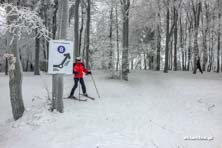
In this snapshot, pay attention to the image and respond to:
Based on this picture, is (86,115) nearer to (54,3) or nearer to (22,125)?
(22,125)

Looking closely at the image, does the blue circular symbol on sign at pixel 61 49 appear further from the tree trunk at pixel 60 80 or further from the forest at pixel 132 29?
the forest at pixel 132 29

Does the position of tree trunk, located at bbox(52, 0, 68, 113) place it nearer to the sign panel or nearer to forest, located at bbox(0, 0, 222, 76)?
the sign panel

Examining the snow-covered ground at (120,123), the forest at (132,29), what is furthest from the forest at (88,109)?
the forest at (132,29)

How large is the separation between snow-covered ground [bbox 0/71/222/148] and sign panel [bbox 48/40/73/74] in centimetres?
130

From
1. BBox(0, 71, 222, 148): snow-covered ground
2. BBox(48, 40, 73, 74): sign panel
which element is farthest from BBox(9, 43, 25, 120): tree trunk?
BBox(48, 40, 73, 74): sign panel

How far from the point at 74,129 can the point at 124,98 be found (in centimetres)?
389

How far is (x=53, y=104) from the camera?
7227 millimetres

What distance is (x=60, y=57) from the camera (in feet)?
23.8

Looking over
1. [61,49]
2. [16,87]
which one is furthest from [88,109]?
[16,87]

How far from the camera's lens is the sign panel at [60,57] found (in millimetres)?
7137

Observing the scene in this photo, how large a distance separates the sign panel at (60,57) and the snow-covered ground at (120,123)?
1.30m

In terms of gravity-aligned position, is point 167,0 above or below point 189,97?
above

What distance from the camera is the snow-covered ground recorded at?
5590 millimetres

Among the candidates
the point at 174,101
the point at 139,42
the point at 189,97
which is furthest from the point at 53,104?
the point at 139,42
